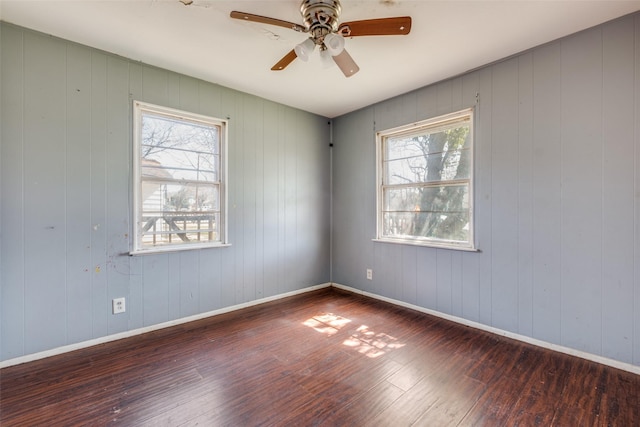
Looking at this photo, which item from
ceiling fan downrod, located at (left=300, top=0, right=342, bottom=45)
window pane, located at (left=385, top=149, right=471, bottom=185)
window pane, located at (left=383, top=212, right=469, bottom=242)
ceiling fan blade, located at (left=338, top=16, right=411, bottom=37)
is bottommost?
window pane, located at (left=383, top=212, right=469, bottom=242)

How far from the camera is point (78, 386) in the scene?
1.83 metres

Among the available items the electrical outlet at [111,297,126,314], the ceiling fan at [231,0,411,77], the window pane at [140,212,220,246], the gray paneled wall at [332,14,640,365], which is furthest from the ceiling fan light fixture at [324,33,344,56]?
the electrical outlet at [111,297,126,314]

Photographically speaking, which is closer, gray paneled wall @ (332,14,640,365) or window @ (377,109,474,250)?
gray paneled wall @ (332,14,640,365)

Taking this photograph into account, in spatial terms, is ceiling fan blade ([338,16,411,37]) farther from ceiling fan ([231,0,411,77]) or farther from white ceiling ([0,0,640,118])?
white ceiling ([0,0,640,118])

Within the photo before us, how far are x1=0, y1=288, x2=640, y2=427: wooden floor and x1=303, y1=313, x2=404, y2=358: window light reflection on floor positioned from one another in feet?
0.06

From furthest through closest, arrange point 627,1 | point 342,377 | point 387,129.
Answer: point 387,129, point 342,377, point 627,1

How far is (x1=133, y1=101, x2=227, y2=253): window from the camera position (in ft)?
8.68

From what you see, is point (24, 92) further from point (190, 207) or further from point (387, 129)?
point (387, 129)

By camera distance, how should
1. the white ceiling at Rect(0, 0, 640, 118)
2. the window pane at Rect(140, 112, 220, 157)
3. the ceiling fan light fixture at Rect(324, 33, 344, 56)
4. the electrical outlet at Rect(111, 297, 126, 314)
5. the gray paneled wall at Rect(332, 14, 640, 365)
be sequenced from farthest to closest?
the window pane at Rect(140, 112, 220, 157), the electrical outlet at Rect(111, 297, 126, 314), the gray paneled wall at Rect(332, 14, 640, 365), the white ceiling at Rect(0, 0, 640, 118), the ceiling fan light fixture at Rect(324, 33, 344, 56)

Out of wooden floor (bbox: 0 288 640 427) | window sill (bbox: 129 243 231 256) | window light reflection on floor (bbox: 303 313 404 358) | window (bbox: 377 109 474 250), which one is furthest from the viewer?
window (bbox: 377 109 474 250)

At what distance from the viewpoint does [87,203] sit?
92.1 inches

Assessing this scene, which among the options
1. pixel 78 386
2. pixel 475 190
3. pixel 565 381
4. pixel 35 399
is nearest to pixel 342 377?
pixel 565 381

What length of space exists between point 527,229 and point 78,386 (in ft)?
11.6

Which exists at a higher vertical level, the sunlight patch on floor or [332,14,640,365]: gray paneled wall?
[332,14,640,365]: gray paneled wall
